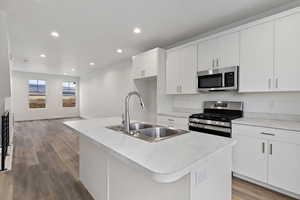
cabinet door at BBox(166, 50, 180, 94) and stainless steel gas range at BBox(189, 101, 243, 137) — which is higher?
cabinet door at BBox(166, 50, 180, 94)

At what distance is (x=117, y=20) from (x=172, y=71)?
160cm

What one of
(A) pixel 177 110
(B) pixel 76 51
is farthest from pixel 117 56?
(A) pixel 177 110

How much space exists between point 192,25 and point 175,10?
64 centimetres

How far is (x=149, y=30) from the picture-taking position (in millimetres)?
3070

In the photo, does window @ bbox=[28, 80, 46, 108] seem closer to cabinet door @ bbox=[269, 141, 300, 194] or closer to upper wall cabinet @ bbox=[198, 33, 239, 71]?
upper wall cabinet @ bbox=[198, 33, 239, 71]

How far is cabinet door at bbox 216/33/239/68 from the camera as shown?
99.0 inches

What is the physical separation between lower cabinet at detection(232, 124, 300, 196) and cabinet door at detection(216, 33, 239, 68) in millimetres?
1098

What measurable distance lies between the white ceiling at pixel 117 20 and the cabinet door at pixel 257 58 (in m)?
0.39

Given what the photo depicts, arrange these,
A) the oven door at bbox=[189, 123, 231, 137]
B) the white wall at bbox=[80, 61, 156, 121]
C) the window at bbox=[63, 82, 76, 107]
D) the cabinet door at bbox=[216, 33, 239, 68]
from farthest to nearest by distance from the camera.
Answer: the window at bbox=[63, 82, 76, 107]
the white wall at bbox=[80, 61, 156, 121]
the cabinet door at bbox=[216, 33, 239, 68]
the oven door at bbox=[189, 123, 231, 137]

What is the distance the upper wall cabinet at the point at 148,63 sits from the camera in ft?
11.6

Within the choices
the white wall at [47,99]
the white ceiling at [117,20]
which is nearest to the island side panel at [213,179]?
the white ceiling at [117,20]

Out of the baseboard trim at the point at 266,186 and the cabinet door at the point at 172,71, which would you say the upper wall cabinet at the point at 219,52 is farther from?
the baseboard trim at the point at 266,186

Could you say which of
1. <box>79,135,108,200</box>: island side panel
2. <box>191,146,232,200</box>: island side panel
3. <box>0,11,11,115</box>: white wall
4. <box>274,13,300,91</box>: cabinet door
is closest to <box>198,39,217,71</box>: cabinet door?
<box>274,13,300,91</box>: cabinet door

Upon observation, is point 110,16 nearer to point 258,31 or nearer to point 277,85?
point 258,31
